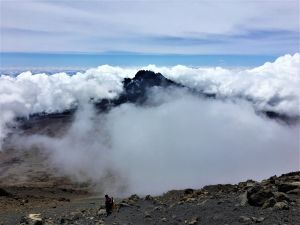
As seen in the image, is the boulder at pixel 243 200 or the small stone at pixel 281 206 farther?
the boulder at pixel 243 200

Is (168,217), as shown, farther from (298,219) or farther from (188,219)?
(298,219)

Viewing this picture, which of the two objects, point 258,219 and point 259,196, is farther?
point 259,196

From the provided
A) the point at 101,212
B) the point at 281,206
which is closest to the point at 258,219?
the point at 281,206

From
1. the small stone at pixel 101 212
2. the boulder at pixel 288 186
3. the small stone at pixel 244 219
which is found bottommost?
the small stone at pixel 101 212

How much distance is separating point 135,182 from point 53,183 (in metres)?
31.9

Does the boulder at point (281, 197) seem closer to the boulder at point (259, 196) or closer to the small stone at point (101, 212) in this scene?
the boulder at point (259, 196)

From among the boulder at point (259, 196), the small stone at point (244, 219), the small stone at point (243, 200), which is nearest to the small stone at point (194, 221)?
the small stone at point (244, 219)

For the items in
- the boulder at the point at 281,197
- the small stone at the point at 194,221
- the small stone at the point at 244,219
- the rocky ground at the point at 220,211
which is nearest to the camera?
the small stone at the point at 244,219

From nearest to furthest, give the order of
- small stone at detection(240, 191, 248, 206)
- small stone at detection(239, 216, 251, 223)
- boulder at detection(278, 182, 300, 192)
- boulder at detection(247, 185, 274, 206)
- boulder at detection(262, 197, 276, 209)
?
small stone at detection(239, 216, 251, 223) → boulder at detection(262, 197, 276, 209) → boulder at detection(247, 185, 274, 206) → small stone at detection(240, 191, 248, 206) → boulder at detection(278, 182, 300, 192)

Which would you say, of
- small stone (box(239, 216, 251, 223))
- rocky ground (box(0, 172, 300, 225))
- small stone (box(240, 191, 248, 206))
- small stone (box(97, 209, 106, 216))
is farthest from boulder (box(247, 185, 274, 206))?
small stone (box(97, 209, 106, 216))

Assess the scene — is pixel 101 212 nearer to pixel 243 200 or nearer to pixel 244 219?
pixel 243 200

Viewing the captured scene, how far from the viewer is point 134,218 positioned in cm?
3055

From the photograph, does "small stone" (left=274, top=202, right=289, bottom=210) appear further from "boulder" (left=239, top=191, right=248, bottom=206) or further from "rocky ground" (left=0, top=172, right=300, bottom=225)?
"boulder" (left=239, top=191, right=248, bottom=206)

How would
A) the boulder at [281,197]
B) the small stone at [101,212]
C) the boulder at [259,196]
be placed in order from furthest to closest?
the small stone at [101,212] → the boulder at [281,197] → the boulder at [259,196]
